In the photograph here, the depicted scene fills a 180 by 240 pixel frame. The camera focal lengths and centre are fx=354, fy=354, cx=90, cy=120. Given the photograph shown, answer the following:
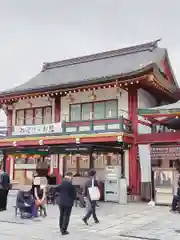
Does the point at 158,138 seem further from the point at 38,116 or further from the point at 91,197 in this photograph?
the point at 38,116

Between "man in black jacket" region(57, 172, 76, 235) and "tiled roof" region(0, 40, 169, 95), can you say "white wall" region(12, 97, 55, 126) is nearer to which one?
"tiled roof" region(0, 40, 169, 95)

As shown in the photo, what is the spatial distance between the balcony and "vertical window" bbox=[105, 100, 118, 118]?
676 mm

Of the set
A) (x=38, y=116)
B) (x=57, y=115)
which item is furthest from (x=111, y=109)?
(x=38, y=116)

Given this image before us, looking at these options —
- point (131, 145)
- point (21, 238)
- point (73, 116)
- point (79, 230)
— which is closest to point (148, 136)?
point (131, 145)

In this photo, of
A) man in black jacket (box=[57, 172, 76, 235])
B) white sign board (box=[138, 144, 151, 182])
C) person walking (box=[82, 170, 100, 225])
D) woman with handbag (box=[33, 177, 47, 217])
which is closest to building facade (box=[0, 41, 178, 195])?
white sign board (box=[138, 144, 151, 182])

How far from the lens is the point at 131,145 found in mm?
19516

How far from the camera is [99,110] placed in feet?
71.0

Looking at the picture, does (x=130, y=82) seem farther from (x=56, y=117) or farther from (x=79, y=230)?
(x=79, y=230)

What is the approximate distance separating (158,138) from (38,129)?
7.12m

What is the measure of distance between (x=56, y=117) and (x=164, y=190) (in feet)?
31.7

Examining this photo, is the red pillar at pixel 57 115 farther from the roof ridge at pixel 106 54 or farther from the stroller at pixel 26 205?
the stroller at pixel 26 205

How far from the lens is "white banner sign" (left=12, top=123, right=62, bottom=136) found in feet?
67.1

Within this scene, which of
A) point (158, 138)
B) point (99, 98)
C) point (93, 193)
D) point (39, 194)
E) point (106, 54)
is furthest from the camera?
point (106, 54)

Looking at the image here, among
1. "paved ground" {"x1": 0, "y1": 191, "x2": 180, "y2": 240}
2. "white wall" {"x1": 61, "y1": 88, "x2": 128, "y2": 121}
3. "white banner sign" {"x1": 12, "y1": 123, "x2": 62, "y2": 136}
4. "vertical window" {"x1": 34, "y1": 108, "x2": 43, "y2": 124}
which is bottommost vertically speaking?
"paved ground" {"x1": 0, "y1": 191, "x2": 180, "y2": 240}
